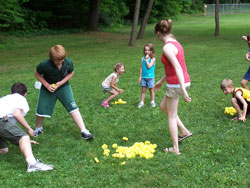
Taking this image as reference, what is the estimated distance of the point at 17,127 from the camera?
14.7 feet

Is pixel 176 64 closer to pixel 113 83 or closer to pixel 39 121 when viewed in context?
pixel 39 121

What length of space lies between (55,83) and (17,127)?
113 centimetres

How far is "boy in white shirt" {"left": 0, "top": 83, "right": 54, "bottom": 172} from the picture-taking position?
4.30m

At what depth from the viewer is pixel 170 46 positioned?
13.5ft

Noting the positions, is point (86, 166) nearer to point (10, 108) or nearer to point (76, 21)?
point (10, 108)

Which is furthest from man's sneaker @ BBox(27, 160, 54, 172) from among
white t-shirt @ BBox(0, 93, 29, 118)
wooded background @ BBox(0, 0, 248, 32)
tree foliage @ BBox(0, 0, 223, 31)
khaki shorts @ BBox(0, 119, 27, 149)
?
tree foliage @ BBox(0, 0, 223, 31)

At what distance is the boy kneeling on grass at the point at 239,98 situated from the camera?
5841 mm

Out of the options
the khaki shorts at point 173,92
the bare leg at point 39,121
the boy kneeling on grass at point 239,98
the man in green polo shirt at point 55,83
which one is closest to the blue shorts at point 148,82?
the boy kneeling on grass at point 239,98

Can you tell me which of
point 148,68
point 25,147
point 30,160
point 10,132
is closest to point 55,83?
point 10,132

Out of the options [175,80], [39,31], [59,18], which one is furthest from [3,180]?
[59,18]

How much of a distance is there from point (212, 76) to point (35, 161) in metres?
7.00

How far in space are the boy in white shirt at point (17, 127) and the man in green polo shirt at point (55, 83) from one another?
0.61 metres

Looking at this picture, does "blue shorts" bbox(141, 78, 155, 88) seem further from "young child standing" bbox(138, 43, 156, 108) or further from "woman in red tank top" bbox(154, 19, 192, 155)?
"woman in red tank top" bbox(154, 19, 192, 155)

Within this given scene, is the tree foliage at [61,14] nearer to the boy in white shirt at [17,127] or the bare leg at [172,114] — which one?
the boy in white shirt at [17,127]
